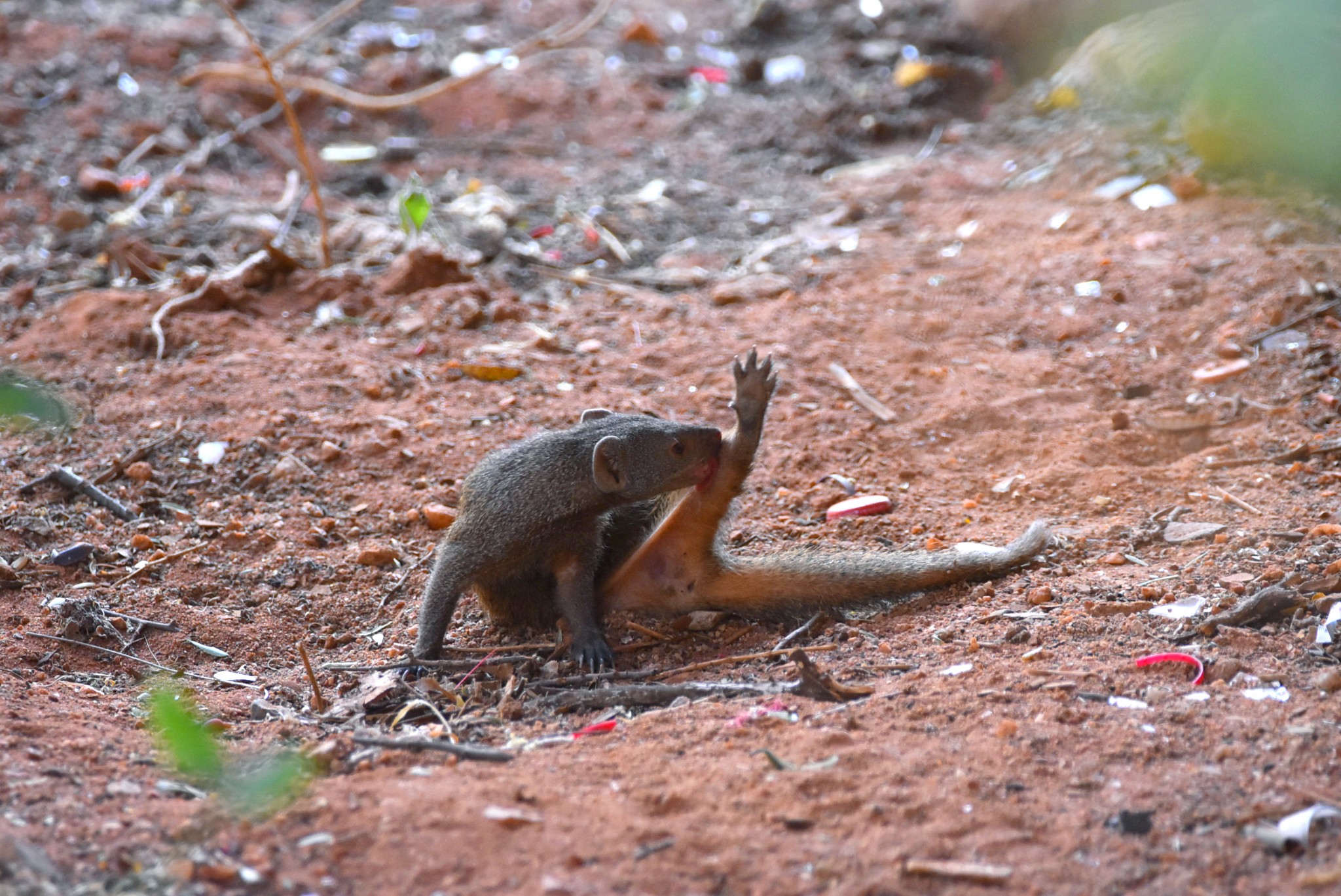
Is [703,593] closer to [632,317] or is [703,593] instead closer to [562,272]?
[632,317]

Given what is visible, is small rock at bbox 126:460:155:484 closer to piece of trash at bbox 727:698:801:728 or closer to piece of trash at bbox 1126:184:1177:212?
piece of trash at bbox 727:698:801:728

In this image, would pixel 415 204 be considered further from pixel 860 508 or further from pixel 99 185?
pixel 860 508

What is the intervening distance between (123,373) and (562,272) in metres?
2.30

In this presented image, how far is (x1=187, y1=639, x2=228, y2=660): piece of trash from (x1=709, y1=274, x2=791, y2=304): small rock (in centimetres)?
318

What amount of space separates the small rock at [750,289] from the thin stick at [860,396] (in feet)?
3.20

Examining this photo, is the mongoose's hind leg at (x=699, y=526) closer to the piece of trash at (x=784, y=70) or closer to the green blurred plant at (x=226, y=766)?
the green blurred plant at (x=226, y=766)

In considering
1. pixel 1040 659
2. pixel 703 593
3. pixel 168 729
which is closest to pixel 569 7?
pixel 703 593

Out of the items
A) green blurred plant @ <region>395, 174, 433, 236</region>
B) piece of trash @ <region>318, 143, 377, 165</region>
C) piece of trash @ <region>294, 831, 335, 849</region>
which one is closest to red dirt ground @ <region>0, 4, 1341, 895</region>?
piece of trash @ <region>294, 831, 335, 849</region>

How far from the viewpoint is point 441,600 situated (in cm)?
332

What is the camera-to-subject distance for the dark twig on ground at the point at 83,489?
13.3 ft

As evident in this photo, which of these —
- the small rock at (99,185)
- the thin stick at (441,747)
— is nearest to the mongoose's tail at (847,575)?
the thin stick at (441,747)

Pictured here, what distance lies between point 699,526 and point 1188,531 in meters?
1.47

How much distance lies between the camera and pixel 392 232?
6496mm

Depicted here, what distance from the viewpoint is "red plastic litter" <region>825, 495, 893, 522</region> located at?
12.7 ft
